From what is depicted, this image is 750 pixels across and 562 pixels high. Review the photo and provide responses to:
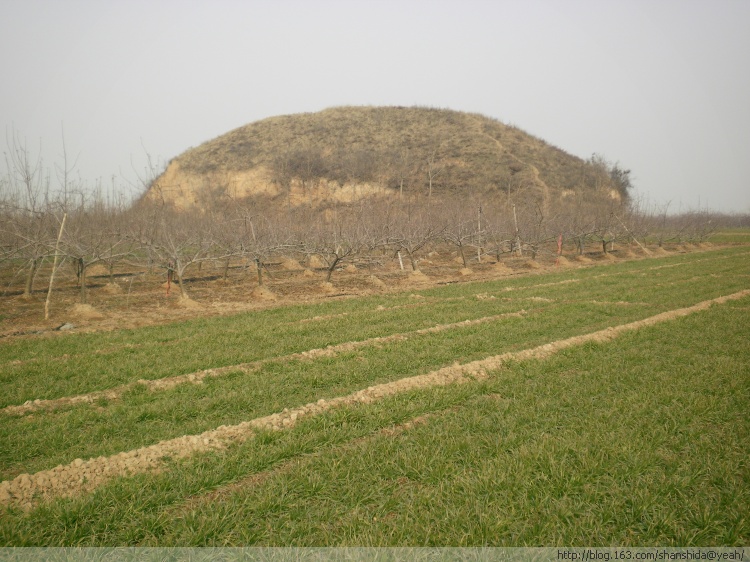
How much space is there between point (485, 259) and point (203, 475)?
27852 millimetres

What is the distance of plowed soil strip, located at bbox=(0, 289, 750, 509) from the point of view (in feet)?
13.1

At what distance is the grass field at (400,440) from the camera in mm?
3471

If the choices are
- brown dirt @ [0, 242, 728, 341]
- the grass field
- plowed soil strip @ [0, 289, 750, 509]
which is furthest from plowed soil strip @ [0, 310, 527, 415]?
brown dirt @ [0, 242, 728, 341]

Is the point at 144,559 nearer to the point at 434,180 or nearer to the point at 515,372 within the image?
the point at 515,372

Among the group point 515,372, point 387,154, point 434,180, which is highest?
point 387,154

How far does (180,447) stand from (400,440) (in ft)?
7.54

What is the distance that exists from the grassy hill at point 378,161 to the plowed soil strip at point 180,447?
4125 centimetres

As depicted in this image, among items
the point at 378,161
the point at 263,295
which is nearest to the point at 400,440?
the point at 263,295

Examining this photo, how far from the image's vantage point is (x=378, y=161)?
55125 millimetres

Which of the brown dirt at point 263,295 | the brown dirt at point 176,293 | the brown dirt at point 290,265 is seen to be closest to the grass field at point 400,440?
the brown dirt at point 176,293

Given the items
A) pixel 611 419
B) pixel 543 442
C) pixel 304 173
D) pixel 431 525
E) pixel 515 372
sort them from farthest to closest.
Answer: pixel 304 173 → pixel 515 372 → pixel 611 419 → pixel 543 442 → pixel 431 525

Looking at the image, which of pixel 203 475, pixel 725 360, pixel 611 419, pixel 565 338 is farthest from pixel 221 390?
pixel 725 360

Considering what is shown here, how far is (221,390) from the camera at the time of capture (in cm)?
661

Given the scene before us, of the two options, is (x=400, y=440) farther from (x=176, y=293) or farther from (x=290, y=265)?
(x=290, y=265)
